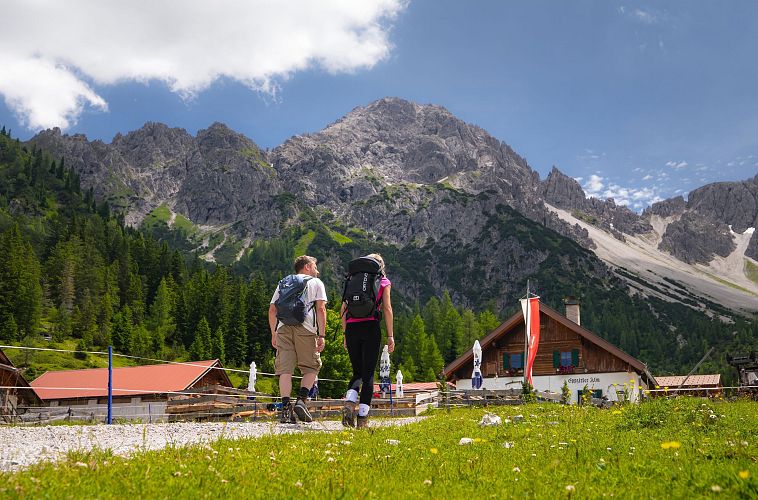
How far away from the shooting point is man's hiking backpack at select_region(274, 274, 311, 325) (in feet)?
33.6

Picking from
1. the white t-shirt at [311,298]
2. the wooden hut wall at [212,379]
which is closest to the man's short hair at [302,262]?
the white t-shirt at [311,298]

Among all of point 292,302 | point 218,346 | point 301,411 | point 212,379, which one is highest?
point 292,302

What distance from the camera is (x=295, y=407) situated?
1077 cm

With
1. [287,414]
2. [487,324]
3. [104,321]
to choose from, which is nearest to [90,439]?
[287,414]

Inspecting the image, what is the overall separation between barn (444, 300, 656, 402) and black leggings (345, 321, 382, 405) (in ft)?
105

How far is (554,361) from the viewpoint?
4422cm

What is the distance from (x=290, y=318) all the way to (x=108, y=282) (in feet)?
392

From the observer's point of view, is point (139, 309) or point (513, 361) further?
point (139, 309)

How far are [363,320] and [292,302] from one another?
1243 mm

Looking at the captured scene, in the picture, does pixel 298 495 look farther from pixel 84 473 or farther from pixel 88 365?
pixel 88 365

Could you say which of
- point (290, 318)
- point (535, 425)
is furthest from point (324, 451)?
point (535, 425)

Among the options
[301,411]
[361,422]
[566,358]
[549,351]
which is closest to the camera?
[361,422]

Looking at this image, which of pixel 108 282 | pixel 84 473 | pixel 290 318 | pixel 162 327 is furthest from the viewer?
pixel 108 282

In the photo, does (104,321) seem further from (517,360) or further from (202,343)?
(517,360)
